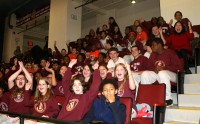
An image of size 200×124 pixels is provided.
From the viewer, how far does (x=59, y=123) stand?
5.92 feet

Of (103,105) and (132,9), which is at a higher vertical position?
(132,9)

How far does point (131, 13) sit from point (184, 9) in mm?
4327

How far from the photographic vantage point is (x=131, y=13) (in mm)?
9812

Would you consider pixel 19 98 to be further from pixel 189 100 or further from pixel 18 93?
pixel 189 100

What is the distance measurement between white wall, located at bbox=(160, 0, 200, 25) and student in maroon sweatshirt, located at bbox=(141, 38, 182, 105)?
210 centimetres

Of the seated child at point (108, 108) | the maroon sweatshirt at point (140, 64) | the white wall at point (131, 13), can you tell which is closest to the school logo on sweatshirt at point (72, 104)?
the seated child at point (108, 108)

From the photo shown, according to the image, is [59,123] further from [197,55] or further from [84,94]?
[197,55]

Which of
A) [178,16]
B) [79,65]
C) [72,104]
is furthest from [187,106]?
[79,65]

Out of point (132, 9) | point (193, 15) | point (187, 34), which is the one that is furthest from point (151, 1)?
point (187, 34)

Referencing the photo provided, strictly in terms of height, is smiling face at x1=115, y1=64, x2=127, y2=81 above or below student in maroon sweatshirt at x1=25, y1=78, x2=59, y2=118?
above

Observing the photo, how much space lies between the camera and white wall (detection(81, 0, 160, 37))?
29.9 feet

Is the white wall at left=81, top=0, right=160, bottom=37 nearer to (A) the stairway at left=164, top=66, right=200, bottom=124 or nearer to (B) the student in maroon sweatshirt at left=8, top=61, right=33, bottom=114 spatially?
(A) the stairway at left=164, top=66, right=200, bottom=124

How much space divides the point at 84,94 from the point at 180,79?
4.99ft

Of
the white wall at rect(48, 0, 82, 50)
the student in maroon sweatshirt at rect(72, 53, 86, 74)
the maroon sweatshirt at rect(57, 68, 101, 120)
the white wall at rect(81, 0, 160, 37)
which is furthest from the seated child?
the white wall at rect(81, 0, 160, 37)
